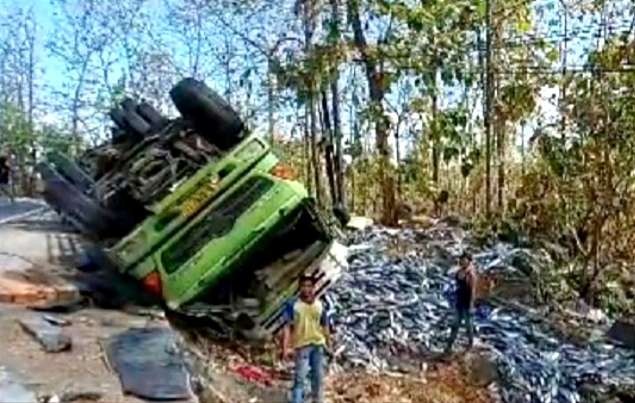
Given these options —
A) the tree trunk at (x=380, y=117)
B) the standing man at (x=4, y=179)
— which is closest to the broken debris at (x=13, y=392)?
the tree trunk at (x=380, y=117)

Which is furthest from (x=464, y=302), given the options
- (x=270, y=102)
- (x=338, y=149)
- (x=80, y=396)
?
(x=270, y=102)

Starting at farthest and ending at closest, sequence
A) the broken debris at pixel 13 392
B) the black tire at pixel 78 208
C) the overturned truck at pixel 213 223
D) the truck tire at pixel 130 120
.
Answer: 1. the truck tire at pixel 130 120
2. the black tire at pixel 78 208
3. the overturned truck at pixel 213 223
4. the broken debris at pixel 13 392

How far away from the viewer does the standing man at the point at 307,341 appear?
26.4 feet

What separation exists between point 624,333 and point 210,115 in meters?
5.12

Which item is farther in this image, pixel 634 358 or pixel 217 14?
pixel 217 14

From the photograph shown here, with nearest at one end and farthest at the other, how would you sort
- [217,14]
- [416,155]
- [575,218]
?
1. [575,218]
2. [416,155]
3. [217,14]

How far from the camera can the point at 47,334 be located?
832 centimetres

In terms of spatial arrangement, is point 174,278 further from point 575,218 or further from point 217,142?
point 575,218

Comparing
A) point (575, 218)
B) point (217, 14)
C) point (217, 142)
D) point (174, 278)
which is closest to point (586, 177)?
point (575, 218)

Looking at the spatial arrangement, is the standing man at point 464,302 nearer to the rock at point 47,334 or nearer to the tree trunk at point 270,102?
the rock at point 47,334

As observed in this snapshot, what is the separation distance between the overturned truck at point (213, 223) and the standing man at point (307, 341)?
192cm

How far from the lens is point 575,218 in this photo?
15.1 m

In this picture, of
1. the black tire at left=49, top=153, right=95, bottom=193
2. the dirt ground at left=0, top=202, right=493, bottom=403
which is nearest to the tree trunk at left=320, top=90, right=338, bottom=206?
the black tire at left=49, top=153, right=95, bottom=193

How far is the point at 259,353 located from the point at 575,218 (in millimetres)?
6771
